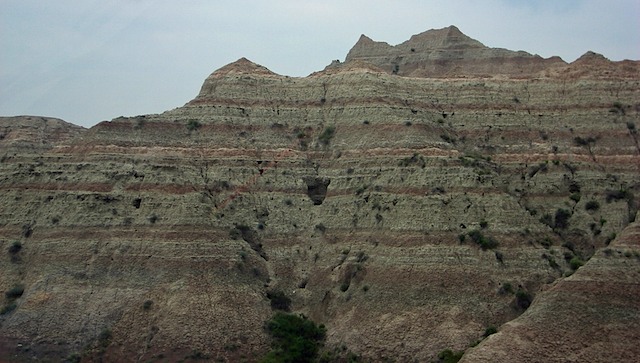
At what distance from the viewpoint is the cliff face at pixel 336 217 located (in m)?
68.1

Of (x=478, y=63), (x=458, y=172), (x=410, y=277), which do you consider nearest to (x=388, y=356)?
(x=410, y=277)

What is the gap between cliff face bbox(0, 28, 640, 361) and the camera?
68.1 metres

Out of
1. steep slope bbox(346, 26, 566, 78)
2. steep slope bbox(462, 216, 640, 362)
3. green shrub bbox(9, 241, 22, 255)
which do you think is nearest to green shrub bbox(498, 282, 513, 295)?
steep slope bbox(462, 216, 640, 362)

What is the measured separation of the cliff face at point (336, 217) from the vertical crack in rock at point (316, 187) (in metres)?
0.14

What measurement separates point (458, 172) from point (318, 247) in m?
12.8

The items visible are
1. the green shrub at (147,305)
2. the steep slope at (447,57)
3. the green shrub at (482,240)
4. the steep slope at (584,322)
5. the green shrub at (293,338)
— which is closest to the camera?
the steep slope at (584,322)

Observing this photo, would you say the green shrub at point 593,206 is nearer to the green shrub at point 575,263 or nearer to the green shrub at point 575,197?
the green shrub at point 575,197

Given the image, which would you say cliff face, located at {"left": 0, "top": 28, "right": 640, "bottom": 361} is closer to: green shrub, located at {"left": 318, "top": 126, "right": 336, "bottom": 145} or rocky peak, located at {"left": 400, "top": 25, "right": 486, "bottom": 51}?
green shrub, located at {"left": 318, "top": 126, "right": 336, "bottom": 145}

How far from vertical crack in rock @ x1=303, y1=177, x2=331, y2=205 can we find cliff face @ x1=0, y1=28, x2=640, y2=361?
0.14 metres

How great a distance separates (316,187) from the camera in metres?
83.4

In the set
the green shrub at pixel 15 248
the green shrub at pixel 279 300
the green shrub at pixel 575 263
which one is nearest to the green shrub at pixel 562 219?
the green shrub at pixel 575 263

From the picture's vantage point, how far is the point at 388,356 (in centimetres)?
6544

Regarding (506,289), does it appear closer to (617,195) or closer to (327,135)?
(617,195)

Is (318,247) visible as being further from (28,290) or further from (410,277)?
(28,290)
